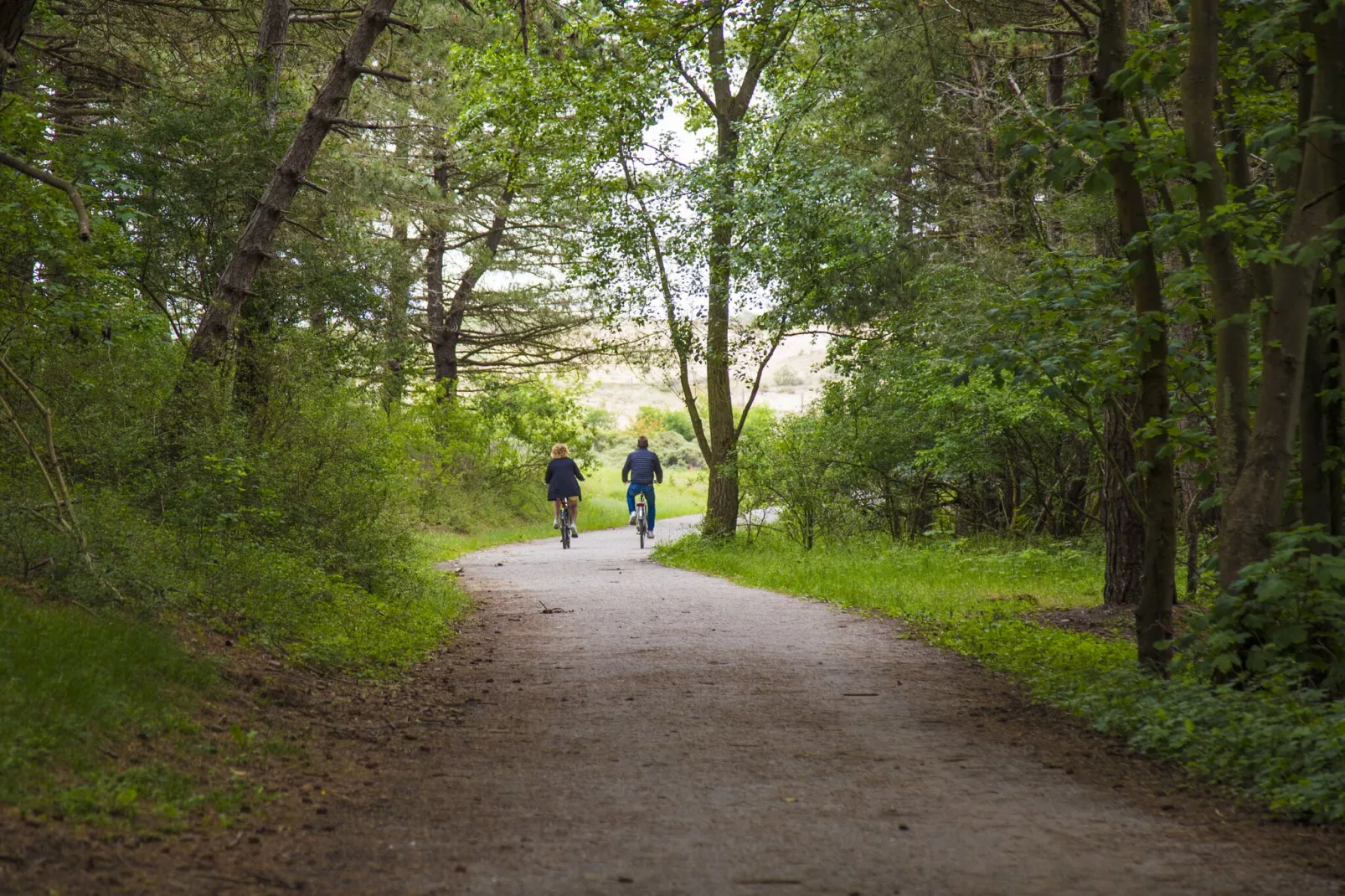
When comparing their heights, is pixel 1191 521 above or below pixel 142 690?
above

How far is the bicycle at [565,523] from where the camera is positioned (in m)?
20.6

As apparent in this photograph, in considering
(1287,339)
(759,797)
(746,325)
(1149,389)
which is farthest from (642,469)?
(759,797)

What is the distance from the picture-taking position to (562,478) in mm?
20547

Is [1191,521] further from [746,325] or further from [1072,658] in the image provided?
[746,325]

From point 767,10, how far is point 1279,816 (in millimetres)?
8398

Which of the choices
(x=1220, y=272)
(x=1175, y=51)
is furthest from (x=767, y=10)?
(x=1220, y=272)

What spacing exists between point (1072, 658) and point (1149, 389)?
2.03m

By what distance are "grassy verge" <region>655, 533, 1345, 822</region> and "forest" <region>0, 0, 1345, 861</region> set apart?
0.04 meters

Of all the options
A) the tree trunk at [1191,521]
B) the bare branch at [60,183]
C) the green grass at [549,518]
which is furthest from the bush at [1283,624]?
the green grass at [549,518]

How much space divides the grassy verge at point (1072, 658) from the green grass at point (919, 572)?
0.02 metres

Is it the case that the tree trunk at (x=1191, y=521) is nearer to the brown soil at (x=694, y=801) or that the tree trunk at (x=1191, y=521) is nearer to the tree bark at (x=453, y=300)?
the brown soil at (x=694, y=801)

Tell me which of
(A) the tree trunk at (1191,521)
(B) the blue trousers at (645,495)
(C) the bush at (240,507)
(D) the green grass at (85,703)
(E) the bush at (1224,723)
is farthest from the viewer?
(B) the blue trousers at (645,495)

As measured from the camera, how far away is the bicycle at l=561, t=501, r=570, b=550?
20.6 metres

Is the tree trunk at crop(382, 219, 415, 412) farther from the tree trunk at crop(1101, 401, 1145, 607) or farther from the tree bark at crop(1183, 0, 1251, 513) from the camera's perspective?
the tree bark at crop(1183, 0, 1251, 513)
